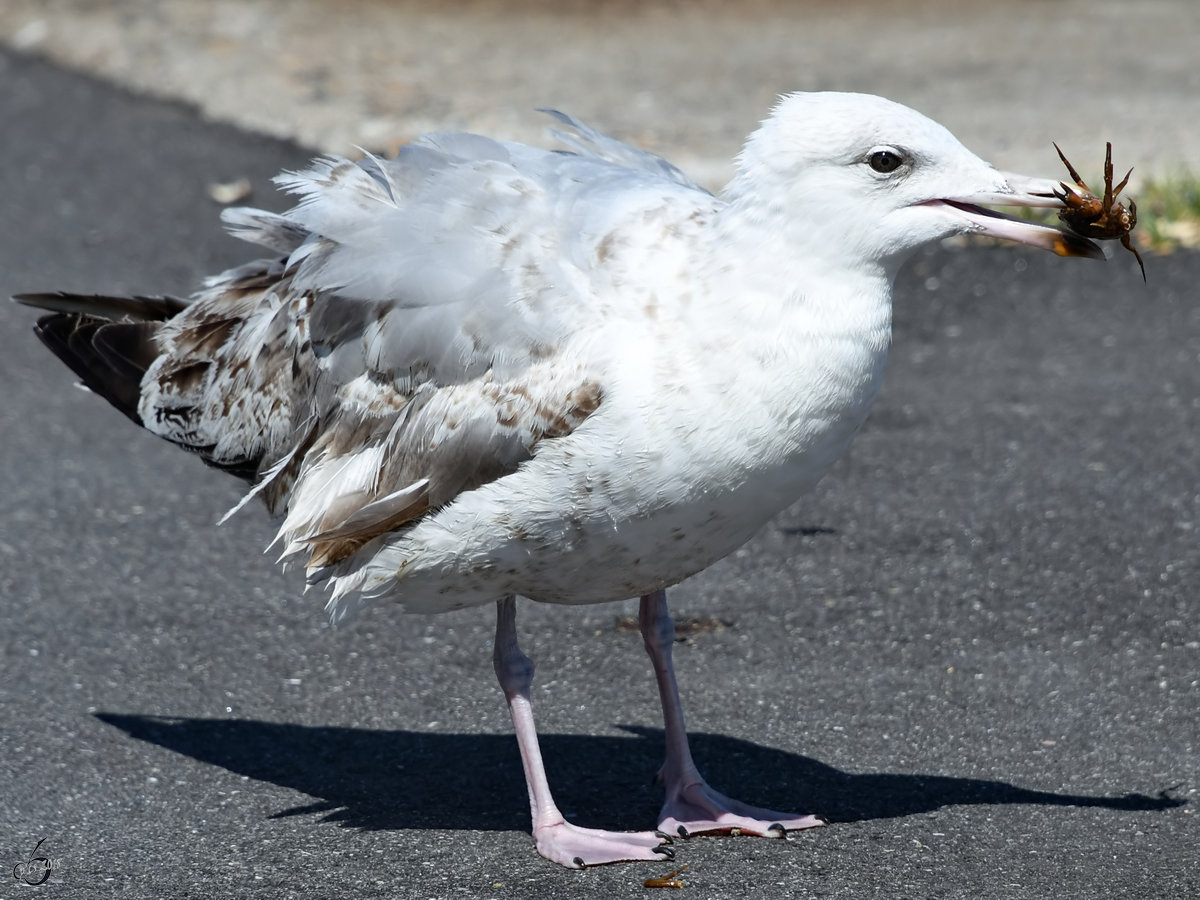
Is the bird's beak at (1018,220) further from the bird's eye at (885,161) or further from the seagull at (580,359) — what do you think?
the bird's eye at (885,161)

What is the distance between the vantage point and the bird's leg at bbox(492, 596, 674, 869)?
4066mm

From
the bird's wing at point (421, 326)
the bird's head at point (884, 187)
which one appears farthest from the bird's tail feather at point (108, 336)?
the bird's head at point (884, 187)

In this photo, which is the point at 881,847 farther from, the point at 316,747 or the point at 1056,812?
the point at 316,747

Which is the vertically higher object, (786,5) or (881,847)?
(786,5)

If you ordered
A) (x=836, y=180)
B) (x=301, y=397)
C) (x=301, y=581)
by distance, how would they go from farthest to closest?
(x=301, y=581) < (x=301, y=397) < (x=836, y=180)

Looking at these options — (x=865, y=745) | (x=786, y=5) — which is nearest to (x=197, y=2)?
(x=786, y=5)

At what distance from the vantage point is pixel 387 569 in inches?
162

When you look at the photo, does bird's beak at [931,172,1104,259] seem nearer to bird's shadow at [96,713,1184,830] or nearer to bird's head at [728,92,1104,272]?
bird's head at [728,92,1104,272]

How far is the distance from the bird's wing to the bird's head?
12.4 inches

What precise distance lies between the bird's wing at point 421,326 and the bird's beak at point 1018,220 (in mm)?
645

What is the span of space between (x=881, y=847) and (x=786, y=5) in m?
9.09

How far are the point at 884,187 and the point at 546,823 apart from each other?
177 cm

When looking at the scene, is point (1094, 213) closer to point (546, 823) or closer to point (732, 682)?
point (732, 682)

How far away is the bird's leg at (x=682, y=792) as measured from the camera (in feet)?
13.8
